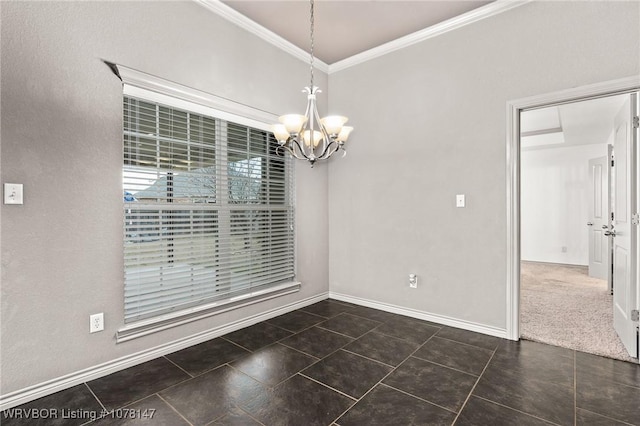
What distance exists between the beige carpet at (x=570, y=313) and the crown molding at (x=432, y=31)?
296 cm

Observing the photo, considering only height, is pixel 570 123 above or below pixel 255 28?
below

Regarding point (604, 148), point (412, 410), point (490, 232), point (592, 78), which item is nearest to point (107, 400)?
point (412, 410)

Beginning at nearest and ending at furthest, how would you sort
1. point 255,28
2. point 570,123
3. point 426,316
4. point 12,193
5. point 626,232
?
point 12,193
point 626,232
point 255,28
point 426,316
point 570,123

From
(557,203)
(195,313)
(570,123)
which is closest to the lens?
(195,313)

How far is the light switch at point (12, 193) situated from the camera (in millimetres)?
1838

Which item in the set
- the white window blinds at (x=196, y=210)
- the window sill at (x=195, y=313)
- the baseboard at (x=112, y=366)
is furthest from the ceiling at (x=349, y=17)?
the baseboard at (x=112, y=366)

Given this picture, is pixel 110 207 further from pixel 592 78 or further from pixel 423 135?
pixel 592 78

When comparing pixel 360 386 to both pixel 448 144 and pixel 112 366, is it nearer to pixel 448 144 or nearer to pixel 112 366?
pixel 112 366

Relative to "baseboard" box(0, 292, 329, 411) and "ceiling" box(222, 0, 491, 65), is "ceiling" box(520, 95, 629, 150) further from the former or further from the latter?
"baseboard" box(0, 292, 329, 411)

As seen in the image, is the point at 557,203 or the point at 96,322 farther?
the point at 557,203

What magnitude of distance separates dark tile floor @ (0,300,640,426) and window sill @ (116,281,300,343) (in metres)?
0.24

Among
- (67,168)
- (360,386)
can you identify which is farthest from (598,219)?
(67,168)

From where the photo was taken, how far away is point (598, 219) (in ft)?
19.2

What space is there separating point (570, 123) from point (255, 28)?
5133 mm
